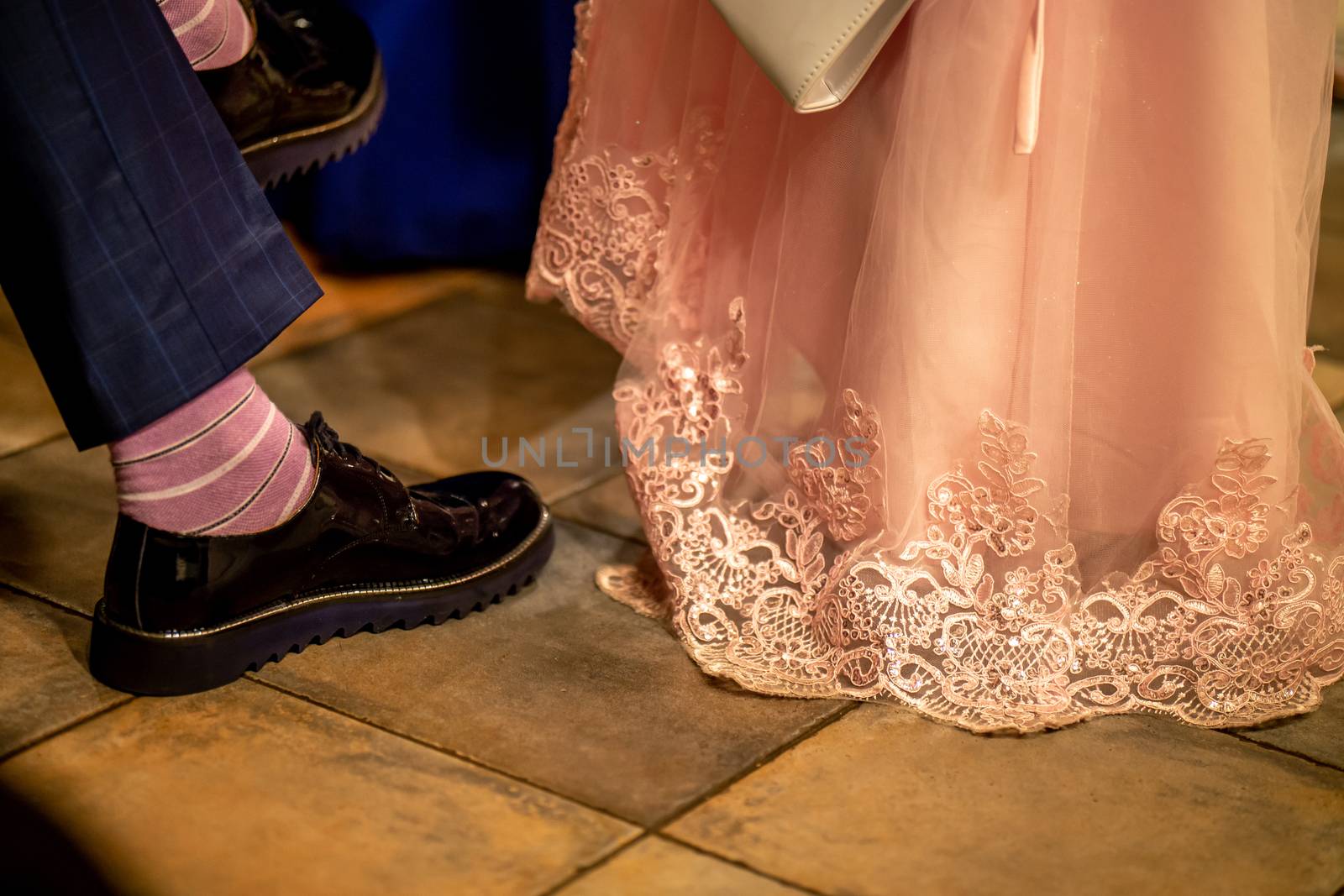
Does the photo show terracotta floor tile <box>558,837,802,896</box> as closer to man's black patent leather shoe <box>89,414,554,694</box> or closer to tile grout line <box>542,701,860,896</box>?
tile grout line <box>542,701,860,896</box>

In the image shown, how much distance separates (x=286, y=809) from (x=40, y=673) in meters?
0.26

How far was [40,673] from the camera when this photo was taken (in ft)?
3.23

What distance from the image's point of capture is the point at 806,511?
102 cm

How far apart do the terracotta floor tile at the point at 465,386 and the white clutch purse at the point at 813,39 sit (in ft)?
1.81

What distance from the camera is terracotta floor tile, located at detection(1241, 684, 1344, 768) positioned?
925mm

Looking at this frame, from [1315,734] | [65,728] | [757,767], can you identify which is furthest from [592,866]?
[1315,734]

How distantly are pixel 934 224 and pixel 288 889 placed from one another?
575 millimetres

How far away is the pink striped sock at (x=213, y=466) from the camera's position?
0.90m

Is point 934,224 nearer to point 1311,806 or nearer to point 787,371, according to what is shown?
point 787,371

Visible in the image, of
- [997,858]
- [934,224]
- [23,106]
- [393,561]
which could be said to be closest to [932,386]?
[934,224]

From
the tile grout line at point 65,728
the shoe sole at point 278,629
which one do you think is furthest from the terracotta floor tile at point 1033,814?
the tile grout line at point 65,728

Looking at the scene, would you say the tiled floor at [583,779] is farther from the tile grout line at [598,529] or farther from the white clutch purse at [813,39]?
the white clutch purse at [813,39]

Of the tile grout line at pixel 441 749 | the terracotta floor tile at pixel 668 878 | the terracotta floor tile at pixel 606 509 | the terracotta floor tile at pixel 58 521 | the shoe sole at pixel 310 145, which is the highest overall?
the shoe sole at pixel 310 145

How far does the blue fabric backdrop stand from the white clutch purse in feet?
3.27
